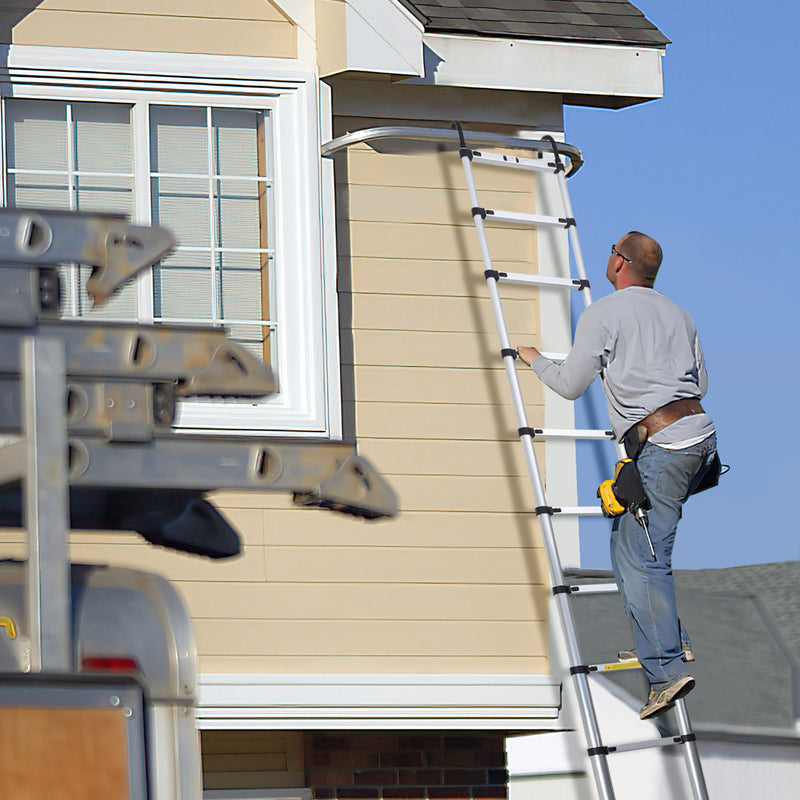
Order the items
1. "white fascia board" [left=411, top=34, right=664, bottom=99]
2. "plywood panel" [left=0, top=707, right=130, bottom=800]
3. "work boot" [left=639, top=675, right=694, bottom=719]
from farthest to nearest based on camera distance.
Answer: "white fascia board" [left=411, top=34, right=664, bottom=99]
"work boot" [left=639, top=675, right=694, bottom=719]
"plywood panel" [left=0, top=707, right=130, bottom=800]

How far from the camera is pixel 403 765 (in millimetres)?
7770

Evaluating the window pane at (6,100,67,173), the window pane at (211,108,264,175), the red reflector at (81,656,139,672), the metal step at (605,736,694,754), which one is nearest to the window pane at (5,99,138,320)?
the window pane at (6,100,67,173)

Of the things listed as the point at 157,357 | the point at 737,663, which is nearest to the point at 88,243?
the point at 157,357

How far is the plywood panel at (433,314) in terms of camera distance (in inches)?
287

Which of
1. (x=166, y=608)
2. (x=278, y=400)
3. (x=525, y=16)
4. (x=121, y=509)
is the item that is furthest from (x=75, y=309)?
(x=166, y=608)

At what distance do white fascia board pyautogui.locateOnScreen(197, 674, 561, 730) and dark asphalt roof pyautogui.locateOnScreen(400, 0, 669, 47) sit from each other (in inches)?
122

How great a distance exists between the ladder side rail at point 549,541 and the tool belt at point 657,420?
0.75 meters

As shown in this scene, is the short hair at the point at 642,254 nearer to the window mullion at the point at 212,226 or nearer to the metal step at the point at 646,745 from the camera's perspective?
the metal step at the point at 646,745

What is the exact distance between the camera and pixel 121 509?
354cm

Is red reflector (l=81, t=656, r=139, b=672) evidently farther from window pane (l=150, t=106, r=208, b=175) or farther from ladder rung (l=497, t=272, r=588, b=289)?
window pane (l=150, t=106, r=208, b=175)

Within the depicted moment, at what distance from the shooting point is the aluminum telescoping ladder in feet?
19.9

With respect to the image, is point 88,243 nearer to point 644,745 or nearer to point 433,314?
point 644,745

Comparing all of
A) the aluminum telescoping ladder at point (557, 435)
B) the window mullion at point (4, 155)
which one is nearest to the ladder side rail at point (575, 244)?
the aluminum telescoping ladder at point (557, 435)

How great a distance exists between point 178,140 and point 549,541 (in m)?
2.56
